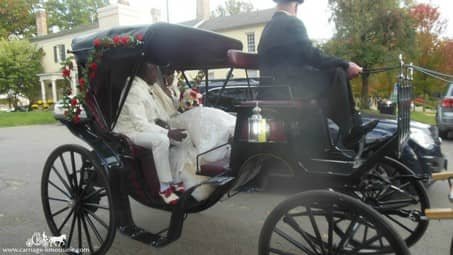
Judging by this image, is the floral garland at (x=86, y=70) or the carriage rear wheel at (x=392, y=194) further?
A: the floral garland at (x=86, y=70)

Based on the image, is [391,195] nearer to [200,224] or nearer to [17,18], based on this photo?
[200,224]

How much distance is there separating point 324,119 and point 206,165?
3.98ft

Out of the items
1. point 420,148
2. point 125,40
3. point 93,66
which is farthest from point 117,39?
point 420,148

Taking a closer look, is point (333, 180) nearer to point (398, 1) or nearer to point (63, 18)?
point (398, 1)

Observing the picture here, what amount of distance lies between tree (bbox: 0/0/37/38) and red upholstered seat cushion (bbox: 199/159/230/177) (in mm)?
39694

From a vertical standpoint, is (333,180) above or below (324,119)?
below

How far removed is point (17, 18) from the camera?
36.2 m

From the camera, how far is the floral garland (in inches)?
115

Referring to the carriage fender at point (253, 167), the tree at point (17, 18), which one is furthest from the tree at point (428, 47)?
the tree at point (17, 18)

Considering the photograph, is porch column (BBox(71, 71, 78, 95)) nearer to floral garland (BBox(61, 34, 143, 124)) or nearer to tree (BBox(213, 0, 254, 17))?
floral garland (BBox(61, 34, 143, 124))

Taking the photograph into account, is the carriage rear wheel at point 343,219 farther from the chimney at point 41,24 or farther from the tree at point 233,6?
the tree at point 233,6

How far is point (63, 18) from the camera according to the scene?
1566 inches

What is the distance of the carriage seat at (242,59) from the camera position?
9.13 ft

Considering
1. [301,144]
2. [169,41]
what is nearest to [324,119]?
[301,144]
